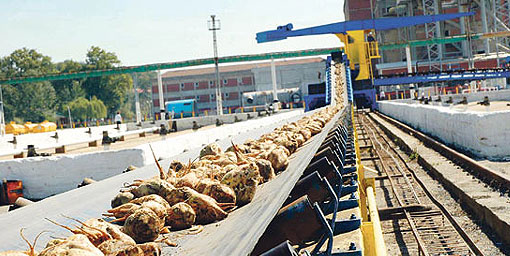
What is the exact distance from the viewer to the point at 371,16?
236ft

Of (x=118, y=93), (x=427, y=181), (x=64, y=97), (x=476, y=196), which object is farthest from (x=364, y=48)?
(x=64, y=97)

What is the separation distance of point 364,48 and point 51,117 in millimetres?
78969

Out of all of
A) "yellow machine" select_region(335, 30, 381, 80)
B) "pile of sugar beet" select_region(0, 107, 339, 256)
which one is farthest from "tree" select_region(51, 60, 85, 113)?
"pile of sugar beet" select_region(0, 107, 339, 256)

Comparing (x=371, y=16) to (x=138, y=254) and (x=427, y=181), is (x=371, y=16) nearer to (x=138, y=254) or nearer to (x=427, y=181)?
(x=427, y=181)

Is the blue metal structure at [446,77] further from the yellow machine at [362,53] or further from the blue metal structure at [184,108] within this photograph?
the blue metal structure at [184,108]

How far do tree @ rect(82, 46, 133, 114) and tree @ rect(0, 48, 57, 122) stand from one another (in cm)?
763

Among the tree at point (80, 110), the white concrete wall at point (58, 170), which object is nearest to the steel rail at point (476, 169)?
the white concrete wall at point (58, 170)

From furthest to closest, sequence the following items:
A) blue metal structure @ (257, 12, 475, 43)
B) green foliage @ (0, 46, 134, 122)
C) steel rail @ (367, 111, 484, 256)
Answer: green foliage @ (0, 46, 134, 122) → blue metal structure @ (257, 12, 475, 43) → steel rail @ (367, 111, 484, 256)

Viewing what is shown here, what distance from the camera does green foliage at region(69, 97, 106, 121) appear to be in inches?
3708

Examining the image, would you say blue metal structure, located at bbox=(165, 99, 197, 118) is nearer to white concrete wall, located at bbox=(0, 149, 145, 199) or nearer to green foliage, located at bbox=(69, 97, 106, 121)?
green foliage, located at bbox=(69, 97, 106, 121)

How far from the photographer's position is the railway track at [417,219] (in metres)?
6.66

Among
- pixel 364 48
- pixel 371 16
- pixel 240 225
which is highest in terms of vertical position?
pixel 371 16

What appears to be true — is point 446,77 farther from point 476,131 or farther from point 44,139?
point 476,131

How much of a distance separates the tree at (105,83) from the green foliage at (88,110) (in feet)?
20.4
